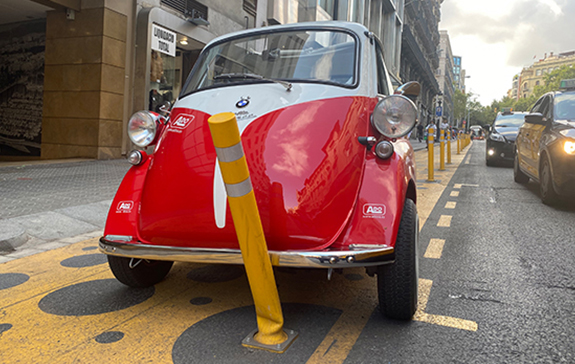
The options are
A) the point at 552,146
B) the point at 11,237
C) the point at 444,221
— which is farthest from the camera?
the point at 552,146

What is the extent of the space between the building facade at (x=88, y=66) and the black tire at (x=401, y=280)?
9850 mm

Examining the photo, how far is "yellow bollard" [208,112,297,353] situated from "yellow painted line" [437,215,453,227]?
3.39 m

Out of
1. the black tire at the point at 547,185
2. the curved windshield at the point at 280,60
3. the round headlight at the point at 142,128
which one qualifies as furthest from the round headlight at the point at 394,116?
the black tire at the point at 547,185

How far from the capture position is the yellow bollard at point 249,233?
1.98 m

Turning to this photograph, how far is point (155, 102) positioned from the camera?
1184 centimetres

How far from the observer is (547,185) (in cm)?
655

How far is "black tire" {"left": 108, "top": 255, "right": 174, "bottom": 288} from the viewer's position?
9.16 ft

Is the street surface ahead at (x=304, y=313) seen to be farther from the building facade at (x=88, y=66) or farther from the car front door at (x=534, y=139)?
the building facade at (x=88, y=66)

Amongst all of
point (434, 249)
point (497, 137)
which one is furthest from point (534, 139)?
point (497, 137)

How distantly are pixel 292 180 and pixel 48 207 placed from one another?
374cm

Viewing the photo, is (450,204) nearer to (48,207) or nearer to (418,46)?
(48,207)

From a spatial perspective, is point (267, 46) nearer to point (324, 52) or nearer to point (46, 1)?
point (324, 52)

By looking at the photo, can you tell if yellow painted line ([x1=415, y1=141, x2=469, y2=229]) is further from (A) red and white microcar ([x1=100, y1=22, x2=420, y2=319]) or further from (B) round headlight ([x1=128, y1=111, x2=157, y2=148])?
(B) round headlight ([x1=128, y1=111, x2=157, y2=148])

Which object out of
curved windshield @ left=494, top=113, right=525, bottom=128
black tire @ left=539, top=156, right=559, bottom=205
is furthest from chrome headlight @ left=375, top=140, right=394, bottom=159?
curved windshield @ left=494, top=113, right=525, bottom=128
